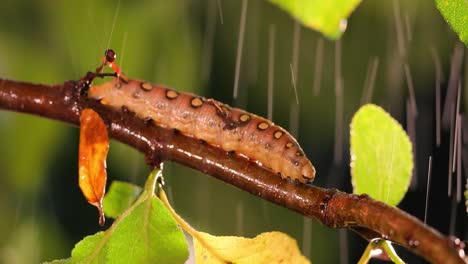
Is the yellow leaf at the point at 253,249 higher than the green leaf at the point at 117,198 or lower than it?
higher

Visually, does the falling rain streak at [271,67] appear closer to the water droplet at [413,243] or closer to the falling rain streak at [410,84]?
the falling rain streak at [410,84]

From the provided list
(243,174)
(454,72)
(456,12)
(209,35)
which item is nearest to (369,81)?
(454,72)

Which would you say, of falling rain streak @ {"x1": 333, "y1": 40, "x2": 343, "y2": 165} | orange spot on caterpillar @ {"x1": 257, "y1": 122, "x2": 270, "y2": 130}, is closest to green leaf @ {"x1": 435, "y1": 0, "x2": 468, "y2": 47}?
orange spot on caterpillar @ {"x1": 257, "y1": 122, "x2": 270, "y2": 130}

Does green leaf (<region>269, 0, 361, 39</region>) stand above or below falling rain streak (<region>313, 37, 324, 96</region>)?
above

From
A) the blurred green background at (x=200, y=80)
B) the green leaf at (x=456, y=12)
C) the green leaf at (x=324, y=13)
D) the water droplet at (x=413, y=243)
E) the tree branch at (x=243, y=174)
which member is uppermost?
the green leaf at (x=456, y=12)

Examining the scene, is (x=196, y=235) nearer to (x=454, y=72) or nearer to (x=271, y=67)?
(x=271, y=67)

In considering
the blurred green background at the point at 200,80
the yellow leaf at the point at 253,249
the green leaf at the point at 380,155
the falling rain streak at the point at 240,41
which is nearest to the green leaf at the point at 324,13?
the yellow leaf at the point at 253,249

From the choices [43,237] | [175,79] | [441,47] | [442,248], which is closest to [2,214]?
[43,237]

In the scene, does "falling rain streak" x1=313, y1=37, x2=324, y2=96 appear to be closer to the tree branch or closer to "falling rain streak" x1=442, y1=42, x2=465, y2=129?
"falling rain streak" x1=442, y1=42, x2=465, y2=129
